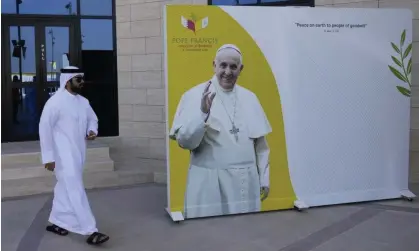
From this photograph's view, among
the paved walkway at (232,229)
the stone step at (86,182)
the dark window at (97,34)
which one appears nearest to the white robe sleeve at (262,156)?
the paved walkway at (232,229)

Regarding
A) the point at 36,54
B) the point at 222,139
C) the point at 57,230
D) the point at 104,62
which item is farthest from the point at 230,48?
→ the point at 36,54

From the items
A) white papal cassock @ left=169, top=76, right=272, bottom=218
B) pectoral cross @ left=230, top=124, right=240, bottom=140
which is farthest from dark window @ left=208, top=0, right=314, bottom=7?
pectoral cross @ left=230, top=124, right=240, bottom=140

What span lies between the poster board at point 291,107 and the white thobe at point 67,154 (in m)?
1.04

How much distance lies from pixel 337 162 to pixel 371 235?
130 cm

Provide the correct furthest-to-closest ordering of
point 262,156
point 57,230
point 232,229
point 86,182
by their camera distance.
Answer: point 86,182, point 262,156, point 232,229, point 57,230

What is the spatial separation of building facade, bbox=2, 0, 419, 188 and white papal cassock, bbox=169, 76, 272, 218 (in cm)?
334

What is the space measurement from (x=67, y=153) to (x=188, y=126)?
1347mm

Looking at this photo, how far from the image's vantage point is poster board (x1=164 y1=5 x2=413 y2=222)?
5.56 meters

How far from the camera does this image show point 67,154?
4953 millimetres

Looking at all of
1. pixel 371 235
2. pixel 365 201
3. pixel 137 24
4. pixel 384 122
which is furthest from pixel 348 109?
pixel 137 24

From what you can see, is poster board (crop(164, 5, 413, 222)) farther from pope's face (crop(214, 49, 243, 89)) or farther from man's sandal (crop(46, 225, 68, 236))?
man's sandal (crop(46, 225, 68, 236))

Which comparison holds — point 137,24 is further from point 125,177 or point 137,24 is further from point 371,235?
point 371,235

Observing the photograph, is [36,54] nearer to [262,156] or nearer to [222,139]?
[222,139]

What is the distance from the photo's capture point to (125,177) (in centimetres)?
784
